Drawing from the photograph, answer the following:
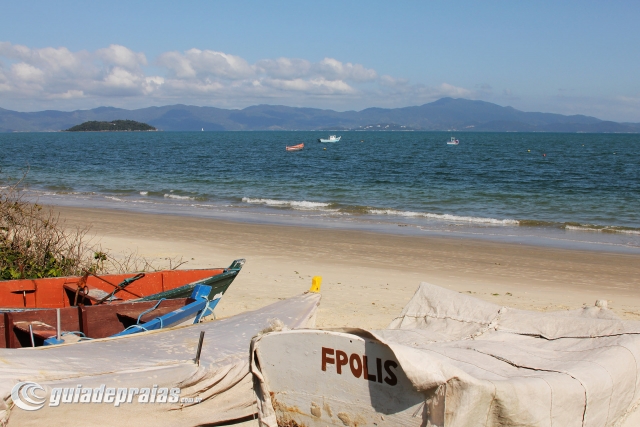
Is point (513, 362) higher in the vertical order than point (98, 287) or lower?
higher

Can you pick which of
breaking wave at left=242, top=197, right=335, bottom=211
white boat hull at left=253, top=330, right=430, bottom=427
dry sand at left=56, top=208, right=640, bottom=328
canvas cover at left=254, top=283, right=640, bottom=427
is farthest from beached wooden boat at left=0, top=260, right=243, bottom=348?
breaking wave at left=242, top=197, right=335, bottom=211

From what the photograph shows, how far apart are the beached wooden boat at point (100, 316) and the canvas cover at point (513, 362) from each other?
→ 2477mm

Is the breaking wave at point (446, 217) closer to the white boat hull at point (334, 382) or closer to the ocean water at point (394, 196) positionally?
the ocean water at point (394, 196)

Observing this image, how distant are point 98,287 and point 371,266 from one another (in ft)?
19.1

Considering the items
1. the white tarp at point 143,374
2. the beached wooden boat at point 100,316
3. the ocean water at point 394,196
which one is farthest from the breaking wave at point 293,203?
the white tarp at point 143,374

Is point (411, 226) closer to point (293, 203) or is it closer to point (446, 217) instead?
point (446, 217)

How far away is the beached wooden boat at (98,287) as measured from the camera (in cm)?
698

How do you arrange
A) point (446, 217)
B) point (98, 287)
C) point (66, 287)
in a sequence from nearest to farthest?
point (66, 287) < point (98, 287) < point (446, 217)

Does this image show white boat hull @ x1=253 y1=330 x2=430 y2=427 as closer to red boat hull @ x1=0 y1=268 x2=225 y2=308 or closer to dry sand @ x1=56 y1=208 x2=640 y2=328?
dry sand @ x1=56 y1=208 x2=640 y2=328

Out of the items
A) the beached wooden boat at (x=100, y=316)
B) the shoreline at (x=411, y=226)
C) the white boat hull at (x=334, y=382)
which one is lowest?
the shoreline at (x=411, y=226)

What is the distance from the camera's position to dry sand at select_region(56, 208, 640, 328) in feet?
30.2

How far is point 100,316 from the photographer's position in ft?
20.7

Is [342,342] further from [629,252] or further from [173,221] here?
[173,221]

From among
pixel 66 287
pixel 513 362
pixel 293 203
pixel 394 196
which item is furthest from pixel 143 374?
pixel 394 196
